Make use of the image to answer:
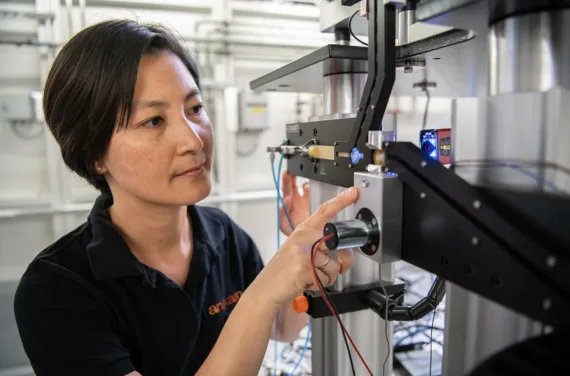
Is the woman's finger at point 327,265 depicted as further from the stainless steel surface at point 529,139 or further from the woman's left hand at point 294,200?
the woman's left hand at point 294,200

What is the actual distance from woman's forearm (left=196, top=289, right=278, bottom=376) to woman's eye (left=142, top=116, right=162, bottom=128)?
1.15 feet

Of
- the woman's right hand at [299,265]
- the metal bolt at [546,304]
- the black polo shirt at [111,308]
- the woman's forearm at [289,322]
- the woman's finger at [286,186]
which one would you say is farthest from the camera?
the woman's forearm at [289,322]

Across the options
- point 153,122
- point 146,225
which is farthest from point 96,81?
point 146,225

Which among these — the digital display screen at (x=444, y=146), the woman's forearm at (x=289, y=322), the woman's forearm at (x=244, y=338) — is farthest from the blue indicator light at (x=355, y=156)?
the woman's forearm at (x=289, y=322)

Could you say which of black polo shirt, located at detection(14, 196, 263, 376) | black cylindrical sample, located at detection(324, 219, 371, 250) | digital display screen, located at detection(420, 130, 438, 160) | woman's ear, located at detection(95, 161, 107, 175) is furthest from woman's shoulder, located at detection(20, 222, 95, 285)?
digital display screen, located at detection(420, 130, 438, 160)

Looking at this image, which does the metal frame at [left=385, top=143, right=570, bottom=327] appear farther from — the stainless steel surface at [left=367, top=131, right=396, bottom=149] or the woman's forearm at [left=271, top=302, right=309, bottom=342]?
the woman's forearm at [left=271, top=302, right=309, bottom=342]

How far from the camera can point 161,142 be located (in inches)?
26.9

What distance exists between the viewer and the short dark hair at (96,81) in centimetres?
69

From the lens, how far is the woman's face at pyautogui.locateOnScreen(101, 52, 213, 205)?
2.24 ft

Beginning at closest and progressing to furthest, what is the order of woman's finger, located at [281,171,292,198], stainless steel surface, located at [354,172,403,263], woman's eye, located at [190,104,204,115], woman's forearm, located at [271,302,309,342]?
stainless steel surface, located at [354,172,403,263] < woman's eye, located at [190,104,204,115] < woman's finger, located at [281,171,292,198] < woman's forearm, located at [271,302,309,342]

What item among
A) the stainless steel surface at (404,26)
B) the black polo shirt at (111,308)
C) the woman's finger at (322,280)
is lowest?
the black polo shirt at (111,308)

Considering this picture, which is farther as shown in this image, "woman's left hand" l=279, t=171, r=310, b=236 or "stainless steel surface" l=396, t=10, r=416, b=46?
"woman's left hand" l=279, t=171, r=310, b=236

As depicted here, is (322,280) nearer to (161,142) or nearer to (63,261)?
(161,142)

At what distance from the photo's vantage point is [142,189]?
0.72 meters
